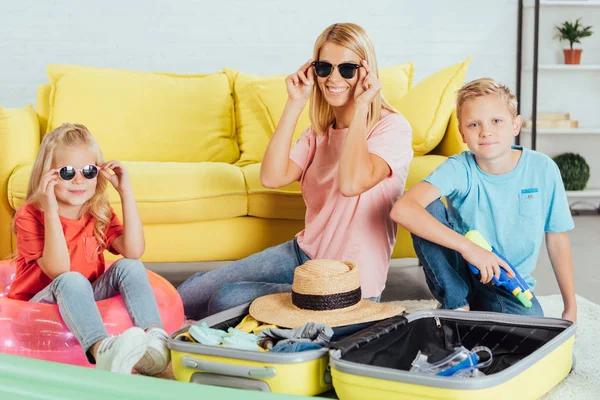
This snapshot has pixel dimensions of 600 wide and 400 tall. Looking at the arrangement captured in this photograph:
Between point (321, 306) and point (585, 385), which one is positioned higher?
point (321, 306)

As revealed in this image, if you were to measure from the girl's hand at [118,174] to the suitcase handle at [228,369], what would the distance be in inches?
28.2

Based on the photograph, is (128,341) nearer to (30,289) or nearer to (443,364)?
(30,289)

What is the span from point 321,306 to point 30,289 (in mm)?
849

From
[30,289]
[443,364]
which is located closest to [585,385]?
[443,364]

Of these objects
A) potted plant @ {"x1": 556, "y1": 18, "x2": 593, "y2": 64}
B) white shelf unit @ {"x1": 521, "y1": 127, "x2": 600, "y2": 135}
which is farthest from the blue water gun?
potted plant @ {"x1": 556, "y1": 18, "x2": 593, "y2": 64}

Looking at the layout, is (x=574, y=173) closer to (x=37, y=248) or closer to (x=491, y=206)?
(x=491, y=206)

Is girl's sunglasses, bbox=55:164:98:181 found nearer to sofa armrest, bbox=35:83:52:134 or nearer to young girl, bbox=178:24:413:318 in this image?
young girl, bbox=178:24:413:318

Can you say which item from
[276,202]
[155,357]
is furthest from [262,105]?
[155,357]

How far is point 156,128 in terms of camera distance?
10.8 feet

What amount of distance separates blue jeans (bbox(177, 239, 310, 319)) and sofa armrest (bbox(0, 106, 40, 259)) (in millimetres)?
884

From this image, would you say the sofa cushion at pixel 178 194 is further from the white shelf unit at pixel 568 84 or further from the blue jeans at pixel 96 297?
Result: the white shelf unit at pixel 568 84

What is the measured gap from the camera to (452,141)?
302 centimetres

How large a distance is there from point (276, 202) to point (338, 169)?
2.26ft

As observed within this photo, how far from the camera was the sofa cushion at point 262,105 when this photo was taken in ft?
10.7
